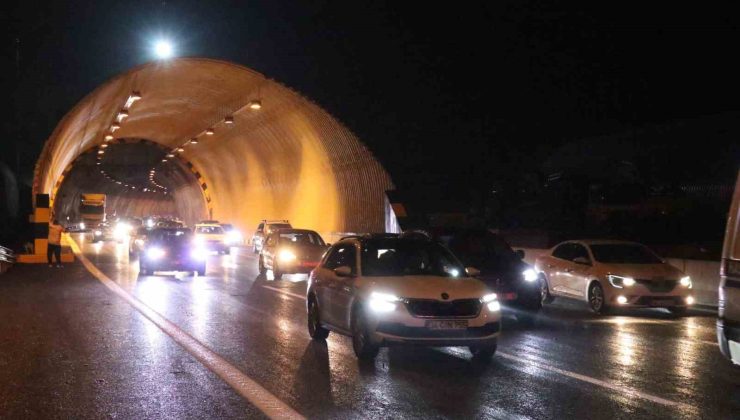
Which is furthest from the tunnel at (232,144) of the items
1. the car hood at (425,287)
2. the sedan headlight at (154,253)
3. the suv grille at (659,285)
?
the car hood at (425,287)

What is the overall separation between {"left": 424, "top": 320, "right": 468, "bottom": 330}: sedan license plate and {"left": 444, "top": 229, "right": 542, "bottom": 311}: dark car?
17.3 feet

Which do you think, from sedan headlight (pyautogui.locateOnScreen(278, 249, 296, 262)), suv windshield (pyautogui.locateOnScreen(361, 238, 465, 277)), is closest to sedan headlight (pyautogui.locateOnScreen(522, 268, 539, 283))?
suv windshield (pyautogui.locateOnScreen(361, 238, 465, 277))

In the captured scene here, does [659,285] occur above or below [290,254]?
below

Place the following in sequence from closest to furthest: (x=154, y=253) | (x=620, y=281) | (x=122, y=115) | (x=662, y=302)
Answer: (x=662, y=302) < (x=620, y=281) < (x=154, y=253) < (x=122, y=115)

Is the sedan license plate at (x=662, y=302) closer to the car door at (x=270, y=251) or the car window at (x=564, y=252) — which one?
the car window at (x=564, y=252)

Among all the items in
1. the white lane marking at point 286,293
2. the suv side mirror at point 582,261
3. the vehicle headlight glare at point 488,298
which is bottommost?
the white lane marking at point 286,293

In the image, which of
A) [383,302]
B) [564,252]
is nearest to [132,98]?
[564,252]

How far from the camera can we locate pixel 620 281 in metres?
15.7

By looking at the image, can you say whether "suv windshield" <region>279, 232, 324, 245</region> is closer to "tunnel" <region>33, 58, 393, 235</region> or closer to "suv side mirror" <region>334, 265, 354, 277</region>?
"tunnel" <region>33, 58, 393, 235</region>

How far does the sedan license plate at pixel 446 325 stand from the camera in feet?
31.6

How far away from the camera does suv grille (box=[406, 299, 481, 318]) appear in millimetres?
9695

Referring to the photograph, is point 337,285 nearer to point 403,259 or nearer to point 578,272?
point 403,259

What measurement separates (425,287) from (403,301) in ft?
1.19

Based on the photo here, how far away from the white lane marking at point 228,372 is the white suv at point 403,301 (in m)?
1.62
